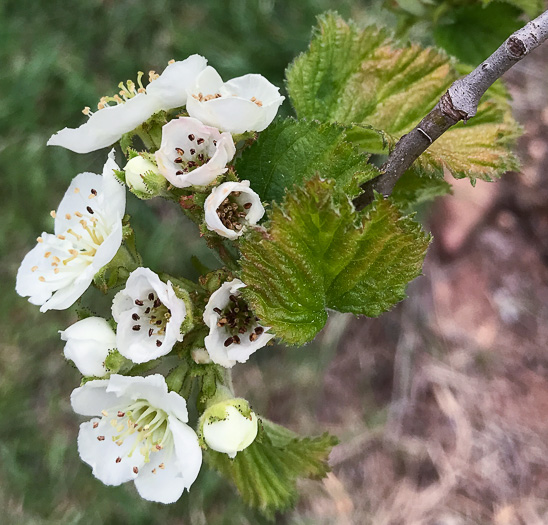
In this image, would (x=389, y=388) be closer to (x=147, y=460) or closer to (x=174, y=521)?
(x=174, y=521)

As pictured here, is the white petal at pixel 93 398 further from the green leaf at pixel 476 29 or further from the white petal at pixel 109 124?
the green leaf at pixel 476 29

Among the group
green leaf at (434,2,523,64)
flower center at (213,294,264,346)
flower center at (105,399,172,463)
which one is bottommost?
flower center at (105,399,172,463)

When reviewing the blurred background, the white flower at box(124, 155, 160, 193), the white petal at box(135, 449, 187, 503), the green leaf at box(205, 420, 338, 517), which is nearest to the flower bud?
the white flower at box(124, 155, 160, 193)

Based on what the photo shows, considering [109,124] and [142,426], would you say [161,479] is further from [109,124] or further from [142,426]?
[109,124]

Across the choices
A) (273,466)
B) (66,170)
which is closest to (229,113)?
(273,466)

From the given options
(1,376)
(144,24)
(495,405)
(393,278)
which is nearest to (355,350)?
(495,405)

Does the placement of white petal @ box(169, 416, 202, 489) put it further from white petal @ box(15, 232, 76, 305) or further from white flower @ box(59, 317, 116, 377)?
white petal @ box(15, 232, 76, 305)

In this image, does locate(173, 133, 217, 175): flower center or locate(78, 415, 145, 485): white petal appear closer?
locate(173, 133, 217, 175): flower center
